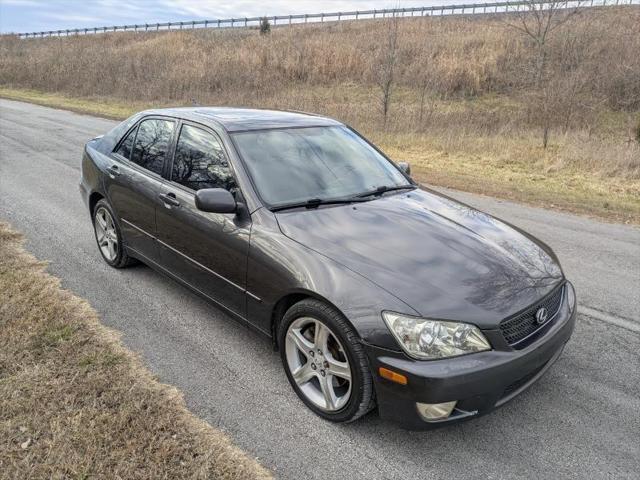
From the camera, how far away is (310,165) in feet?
12.3

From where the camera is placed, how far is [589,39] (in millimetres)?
23312

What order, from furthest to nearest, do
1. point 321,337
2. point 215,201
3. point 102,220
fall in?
point 102,220 → point 215,201 → point 321,337

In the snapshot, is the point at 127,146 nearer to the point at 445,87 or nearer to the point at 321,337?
the point at 321,337

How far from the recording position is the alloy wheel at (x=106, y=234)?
5.00 m

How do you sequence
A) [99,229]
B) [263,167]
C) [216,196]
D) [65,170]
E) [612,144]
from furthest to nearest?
[612,144], [65,170], [99,229], [263,167], [216,196]

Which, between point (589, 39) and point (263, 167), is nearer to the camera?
point (263, 167)

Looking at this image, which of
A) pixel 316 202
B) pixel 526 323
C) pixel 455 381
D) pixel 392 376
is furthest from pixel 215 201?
pixel 526 323

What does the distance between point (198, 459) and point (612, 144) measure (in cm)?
1430

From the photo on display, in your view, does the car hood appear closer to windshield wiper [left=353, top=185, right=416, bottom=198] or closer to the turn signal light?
windshield wiper [left=353, top=185, right=416, bottom=198]

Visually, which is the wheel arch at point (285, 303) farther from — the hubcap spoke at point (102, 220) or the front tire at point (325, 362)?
the hubcap spoke at point (102, 220)

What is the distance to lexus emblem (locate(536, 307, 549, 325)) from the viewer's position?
2809 millimetres

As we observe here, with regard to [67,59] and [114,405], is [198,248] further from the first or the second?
[67,59]

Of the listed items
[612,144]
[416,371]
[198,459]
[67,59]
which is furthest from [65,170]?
[67,59]

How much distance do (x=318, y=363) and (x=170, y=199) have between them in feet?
6.09
